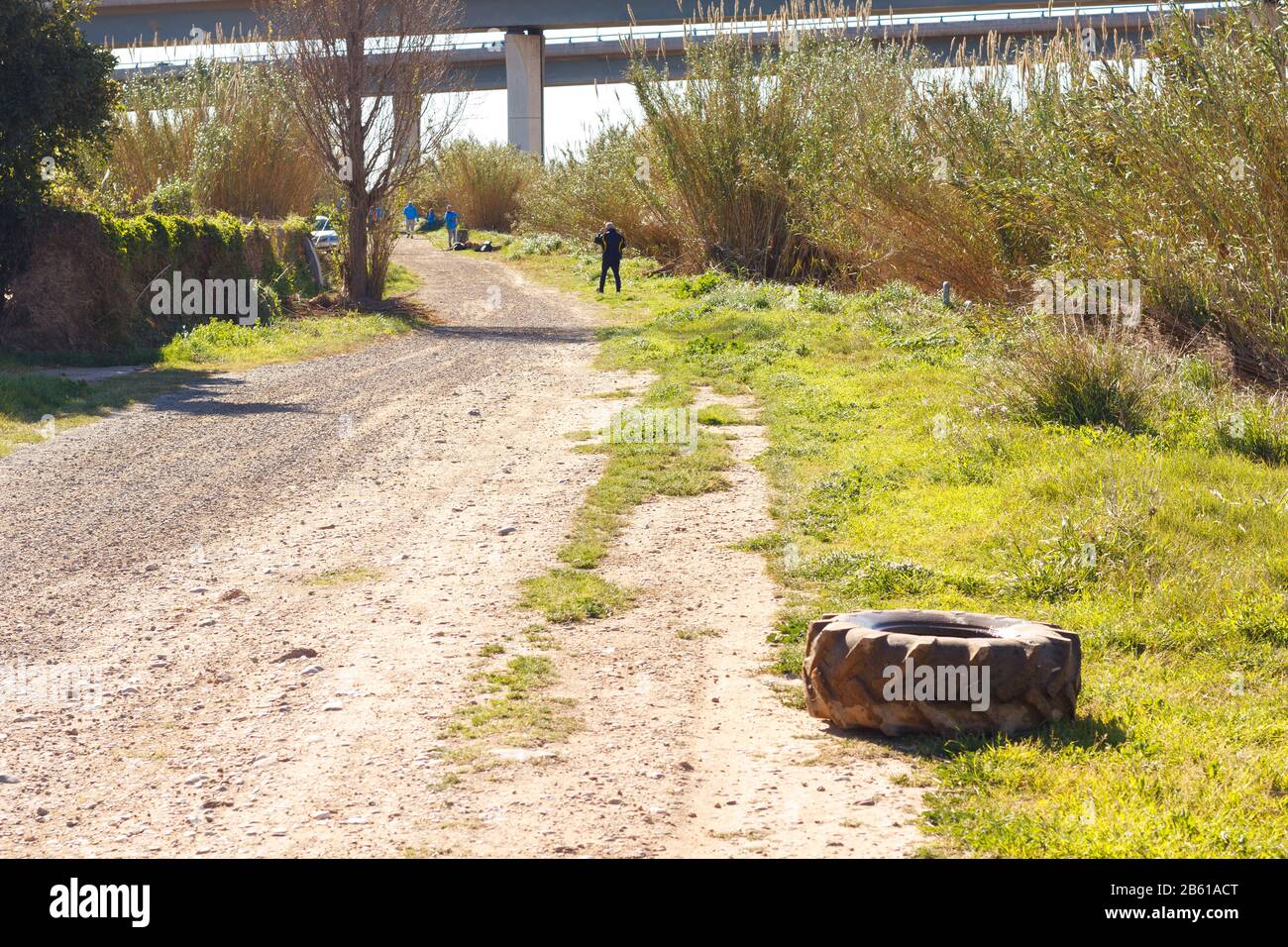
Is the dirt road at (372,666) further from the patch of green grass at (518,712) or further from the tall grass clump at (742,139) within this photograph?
the tall grass clump at (742,139)

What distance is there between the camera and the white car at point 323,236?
88.7 feet

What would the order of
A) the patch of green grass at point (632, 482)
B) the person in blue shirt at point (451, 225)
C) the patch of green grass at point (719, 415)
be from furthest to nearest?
the person in blue shirt at point (451, 225) < the patch of green grass at point (719, 415) < the patch of green grass at point (632, 482)

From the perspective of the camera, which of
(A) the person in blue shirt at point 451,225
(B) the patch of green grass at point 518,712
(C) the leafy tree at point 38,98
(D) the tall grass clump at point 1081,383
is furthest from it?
(A) the person in blue shirt at point 451,225

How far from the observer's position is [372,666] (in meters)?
5.66

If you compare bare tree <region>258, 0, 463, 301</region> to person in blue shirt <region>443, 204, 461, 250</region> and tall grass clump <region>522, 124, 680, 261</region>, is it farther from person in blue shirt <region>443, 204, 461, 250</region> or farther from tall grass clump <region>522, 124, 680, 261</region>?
person in blue shirt <region>443, 204, 461, 250</region>

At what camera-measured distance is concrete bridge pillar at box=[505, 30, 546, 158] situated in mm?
51812

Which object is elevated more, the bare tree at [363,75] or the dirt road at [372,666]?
the bare tree at [363,75]

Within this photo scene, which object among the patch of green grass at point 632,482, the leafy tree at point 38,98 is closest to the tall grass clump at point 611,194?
the leafy tree at point 38,98

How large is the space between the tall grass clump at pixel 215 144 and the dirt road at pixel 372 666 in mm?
14744

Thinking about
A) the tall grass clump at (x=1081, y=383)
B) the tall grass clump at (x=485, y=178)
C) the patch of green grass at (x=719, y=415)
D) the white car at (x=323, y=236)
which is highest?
the tall grass clump at (x=485, y=178)

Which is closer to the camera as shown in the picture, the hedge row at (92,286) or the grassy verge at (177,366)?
the grassy verge at (177,366)

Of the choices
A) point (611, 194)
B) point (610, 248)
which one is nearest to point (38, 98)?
point (610, 248)

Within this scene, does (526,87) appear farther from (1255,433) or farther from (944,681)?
(944,681)
